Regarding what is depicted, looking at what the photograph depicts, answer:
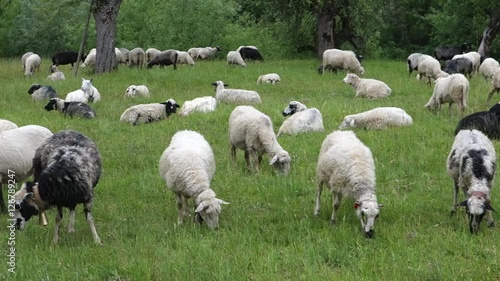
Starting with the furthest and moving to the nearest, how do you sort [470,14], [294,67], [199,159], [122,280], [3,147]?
[470,14] → [294,67] → [3,147] → [199,159] → [122,280]

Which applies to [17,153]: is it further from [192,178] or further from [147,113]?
[147,113]

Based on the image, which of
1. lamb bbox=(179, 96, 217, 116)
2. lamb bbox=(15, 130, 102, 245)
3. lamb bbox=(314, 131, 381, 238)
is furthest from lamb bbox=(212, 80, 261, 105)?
lamb bbox=(15, 130, 102, 245)

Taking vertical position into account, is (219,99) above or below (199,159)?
below

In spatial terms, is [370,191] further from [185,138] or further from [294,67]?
[294,67]

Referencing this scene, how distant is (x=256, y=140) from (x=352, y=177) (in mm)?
2923

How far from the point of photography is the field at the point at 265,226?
18.0ft

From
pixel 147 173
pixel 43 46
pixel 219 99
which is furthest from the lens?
pixel 43 46

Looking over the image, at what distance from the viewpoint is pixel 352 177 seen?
6.82m

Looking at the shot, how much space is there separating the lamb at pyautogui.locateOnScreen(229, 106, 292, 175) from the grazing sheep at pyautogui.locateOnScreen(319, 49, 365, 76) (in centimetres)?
1319

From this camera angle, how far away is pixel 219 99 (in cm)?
1659

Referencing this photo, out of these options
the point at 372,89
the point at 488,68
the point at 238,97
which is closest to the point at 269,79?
the point at 238,97

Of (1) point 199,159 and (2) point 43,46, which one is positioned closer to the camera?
(1) point 199,159

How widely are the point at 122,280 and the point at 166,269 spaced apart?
1.41 feet

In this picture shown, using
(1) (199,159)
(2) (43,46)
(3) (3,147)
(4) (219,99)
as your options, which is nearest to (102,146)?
(3) (3,147)
